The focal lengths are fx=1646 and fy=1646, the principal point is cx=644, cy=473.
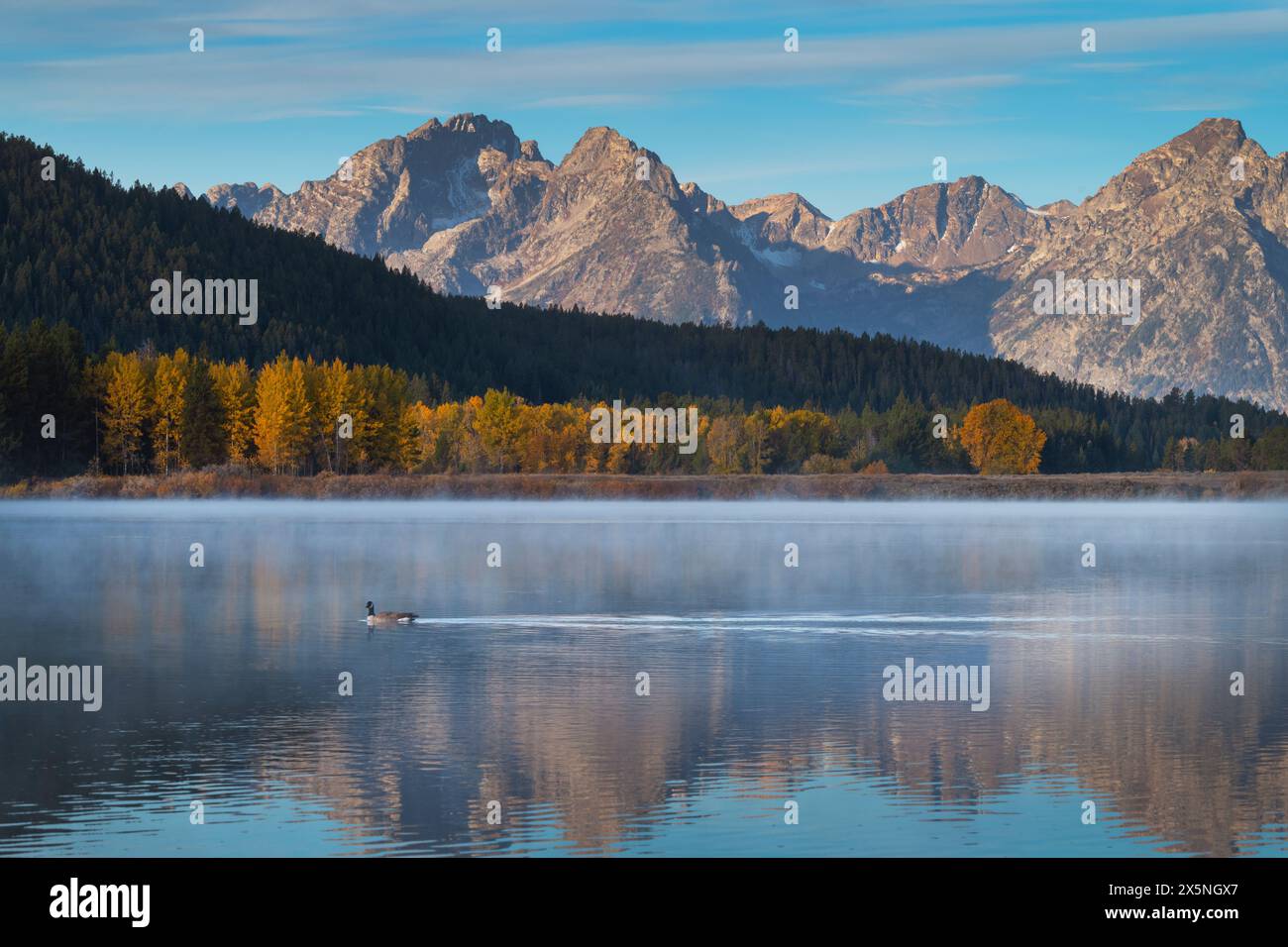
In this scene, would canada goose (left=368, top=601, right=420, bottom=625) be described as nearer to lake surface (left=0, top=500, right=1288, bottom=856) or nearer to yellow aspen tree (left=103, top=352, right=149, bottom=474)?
lake surface (left=0, top=500, right=1288, bottom=856)

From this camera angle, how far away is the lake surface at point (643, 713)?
26359 mm

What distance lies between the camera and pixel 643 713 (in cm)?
3606

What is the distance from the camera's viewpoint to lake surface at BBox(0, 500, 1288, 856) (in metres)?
26.4

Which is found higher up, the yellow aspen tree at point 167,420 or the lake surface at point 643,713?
the yellow aspen tree at point 167,420

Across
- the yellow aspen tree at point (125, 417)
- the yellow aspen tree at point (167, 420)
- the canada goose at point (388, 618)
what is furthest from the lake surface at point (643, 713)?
the yellow aspen tree at point (167, 420)

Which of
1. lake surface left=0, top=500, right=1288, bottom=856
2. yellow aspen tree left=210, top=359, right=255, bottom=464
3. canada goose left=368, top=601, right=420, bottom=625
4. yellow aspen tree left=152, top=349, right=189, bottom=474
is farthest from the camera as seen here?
yellow aspen tree left=210, top=359, right=255, bottom=464

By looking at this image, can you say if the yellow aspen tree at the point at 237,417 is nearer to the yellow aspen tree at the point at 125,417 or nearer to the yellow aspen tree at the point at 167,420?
the yellow aspen tree at the point at 167,420

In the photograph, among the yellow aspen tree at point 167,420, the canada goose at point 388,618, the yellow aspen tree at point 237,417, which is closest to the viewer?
the canada goose at point 388,618

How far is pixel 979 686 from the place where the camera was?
1581 inches

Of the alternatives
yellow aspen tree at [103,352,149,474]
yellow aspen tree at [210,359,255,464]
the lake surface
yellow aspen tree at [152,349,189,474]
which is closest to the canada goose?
the lake surface
